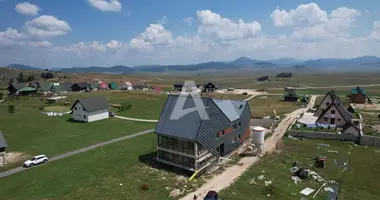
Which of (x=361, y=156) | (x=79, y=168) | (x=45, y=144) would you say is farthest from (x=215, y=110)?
(x=45, y=144)

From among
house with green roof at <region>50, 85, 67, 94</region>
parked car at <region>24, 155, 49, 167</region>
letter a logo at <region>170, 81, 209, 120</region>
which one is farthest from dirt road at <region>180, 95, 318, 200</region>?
house with green roof at <region>50, 85, 67, 94</region>

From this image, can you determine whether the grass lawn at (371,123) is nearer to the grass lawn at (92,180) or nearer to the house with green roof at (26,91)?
the grass lawn at (92,180)

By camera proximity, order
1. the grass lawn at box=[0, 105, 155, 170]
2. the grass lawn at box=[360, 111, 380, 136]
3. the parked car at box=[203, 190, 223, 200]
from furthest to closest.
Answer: the grass lawn at box=[360, 111, 380, 136], the grass lawn at box=[0, 105, 155, 170], the parked car at box=[203, 190, 223, 200]

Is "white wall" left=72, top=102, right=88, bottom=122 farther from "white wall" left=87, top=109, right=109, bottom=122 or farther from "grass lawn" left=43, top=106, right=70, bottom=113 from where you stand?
"grass lawn" left=43, top=106, right=70, bottom=113

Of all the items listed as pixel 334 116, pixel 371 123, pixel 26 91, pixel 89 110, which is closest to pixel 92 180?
pixel 89 110

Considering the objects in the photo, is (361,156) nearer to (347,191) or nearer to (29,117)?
(347,191)

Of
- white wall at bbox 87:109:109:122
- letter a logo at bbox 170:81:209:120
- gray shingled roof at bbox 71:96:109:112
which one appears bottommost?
white wall at bbox 87:109:109:122
